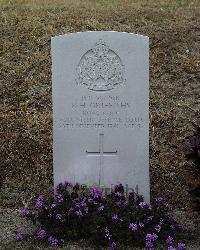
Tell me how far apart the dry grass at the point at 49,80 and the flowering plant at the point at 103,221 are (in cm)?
46

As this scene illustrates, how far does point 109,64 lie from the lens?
5.93 meters

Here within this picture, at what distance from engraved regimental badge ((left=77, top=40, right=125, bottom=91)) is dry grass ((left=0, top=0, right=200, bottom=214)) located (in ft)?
3.47

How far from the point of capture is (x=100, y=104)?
5957 mm

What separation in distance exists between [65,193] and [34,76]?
3.28m

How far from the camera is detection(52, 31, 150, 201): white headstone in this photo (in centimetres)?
591

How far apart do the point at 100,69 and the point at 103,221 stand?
1.41 meters

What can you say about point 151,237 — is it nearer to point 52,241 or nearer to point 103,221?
point 103,221

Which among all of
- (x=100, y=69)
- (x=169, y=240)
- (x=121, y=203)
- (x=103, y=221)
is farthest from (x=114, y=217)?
(x=100, y=69)

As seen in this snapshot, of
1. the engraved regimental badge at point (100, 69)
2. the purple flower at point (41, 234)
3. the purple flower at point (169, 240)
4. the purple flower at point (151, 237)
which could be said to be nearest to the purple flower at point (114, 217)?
the purple flower at point (151, 237)

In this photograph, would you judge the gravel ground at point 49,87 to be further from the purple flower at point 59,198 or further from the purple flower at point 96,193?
the purple flower at point 96,193

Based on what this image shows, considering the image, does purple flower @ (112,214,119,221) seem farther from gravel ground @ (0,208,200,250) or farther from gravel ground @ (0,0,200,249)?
gravel ground @ (0,0,200,249)

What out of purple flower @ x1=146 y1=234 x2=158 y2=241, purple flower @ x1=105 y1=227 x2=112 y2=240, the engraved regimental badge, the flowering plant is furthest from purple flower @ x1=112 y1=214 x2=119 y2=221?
the engraved regimental badge

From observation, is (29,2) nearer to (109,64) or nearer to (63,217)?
(109,64)

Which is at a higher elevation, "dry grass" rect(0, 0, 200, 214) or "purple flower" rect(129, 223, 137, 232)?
"dry grass" rect(0, 0, 200, 214)
